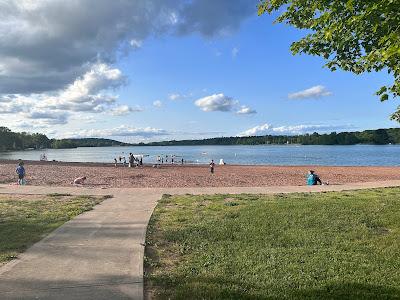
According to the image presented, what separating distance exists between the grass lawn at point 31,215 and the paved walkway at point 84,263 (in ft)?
0.95

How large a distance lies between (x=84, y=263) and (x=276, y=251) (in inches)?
117

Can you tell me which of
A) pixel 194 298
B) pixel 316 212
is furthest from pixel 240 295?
pixel 316 212

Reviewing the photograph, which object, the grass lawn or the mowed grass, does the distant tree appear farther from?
the grass lawn

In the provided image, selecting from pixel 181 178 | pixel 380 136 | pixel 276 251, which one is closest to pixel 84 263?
pixel 276 251

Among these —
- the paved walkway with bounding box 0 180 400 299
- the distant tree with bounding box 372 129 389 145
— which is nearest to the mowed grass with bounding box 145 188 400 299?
the paved walkway with bounding box 0 180 400 299

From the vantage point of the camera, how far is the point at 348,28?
24.8ft

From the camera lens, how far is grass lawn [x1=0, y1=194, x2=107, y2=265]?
26.3 feet

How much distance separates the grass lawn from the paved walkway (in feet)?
0.95

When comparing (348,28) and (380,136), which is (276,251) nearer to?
(348,28)

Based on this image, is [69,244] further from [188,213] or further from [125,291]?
[188,213]

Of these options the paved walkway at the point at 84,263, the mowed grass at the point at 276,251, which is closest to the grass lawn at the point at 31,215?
the paved walkway at the point at 84,263

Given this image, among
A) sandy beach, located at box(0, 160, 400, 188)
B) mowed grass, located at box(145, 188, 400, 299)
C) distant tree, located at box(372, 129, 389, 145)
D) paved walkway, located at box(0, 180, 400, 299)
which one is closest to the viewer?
paved walkway, located at box(0, 180, 400, 299)

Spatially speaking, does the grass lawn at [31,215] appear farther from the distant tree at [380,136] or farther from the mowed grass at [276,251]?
the distant tree at [380,136]

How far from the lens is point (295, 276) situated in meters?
6.07
